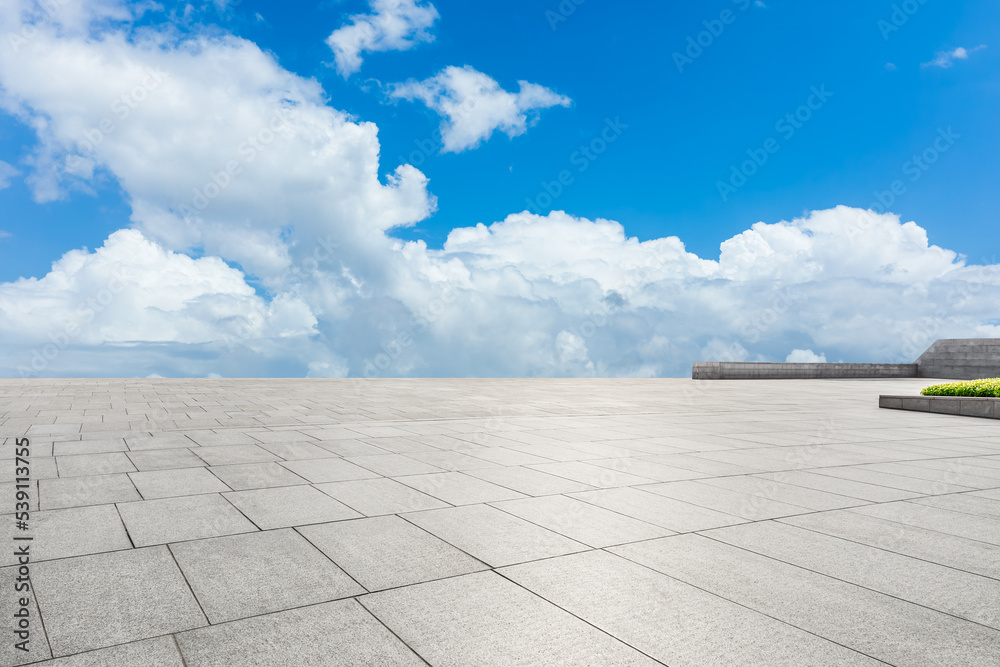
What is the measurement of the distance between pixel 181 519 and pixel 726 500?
511cm

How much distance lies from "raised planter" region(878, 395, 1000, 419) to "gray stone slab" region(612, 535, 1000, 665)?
14005mm

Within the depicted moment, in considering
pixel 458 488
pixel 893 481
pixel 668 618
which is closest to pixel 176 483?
pixel 458 488

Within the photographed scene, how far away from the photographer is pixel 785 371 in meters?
32.5

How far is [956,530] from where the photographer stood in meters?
5.44

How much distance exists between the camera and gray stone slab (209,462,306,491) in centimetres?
653

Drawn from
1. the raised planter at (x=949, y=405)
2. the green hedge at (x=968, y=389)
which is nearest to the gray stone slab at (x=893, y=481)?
the raised planter at (x=949, y=405)

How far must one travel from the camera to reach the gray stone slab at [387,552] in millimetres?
4059

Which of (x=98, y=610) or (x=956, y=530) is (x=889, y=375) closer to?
(x=956, y=530)

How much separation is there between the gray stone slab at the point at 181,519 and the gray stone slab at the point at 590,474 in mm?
3527

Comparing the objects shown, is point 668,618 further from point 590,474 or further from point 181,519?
point 181,519

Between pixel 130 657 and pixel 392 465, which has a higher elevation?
pixel 392 465

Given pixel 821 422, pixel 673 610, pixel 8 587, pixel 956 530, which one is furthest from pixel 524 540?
pixel 821 422

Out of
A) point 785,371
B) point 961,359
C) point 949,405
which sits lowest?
point 949,405

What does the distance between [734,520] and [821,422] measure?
361 inches
